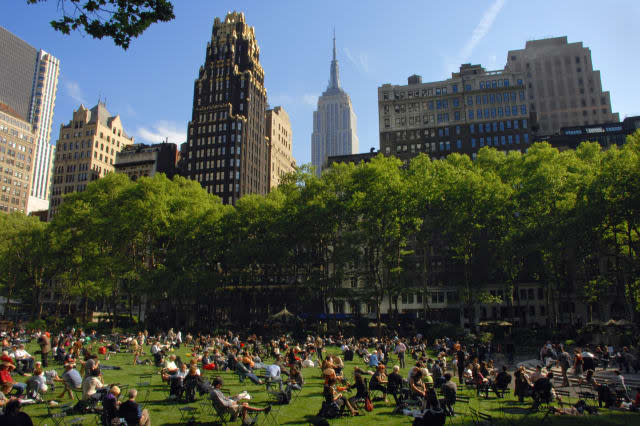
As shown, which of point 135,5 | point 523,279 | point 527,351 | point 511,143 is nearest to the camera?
point 135,5

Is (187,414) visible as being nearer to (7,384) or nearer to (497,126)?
(7,384)

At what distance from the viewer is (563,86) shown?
444 ft

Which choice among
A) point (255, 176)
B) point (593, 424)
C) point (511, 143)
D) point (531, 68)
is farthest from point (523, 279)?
point (531, 68)

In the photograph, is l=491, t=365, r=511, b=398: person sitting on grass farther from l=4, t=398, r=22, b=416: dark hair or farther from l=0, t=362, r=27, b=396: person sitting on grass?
l=0, t=362, r=27, b=396: person sitting on grass

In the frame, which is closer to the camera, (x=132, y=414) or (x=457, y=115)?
(x=132, y=414)

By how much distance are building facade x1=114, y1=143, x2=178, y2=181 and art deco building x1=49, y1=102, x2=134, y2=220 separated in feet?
16.6

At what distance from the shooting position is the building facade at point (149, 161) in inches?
4931

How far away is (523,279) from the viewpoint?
73.9 metres

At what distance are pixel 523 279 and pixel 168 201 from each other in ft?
183

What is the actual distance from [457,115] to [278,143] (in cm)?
6807

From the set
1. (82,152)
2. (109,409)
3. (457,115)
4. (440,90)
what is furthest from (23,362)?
(82,152)

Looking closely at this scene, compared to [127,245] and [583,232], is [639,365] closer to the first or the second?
[583,232]

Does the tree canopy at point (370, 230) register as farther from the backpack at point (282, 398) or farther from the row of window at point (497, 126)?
the row of window at point (497, 126)

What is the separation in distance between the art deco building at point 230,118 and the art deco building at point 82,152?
101ft
